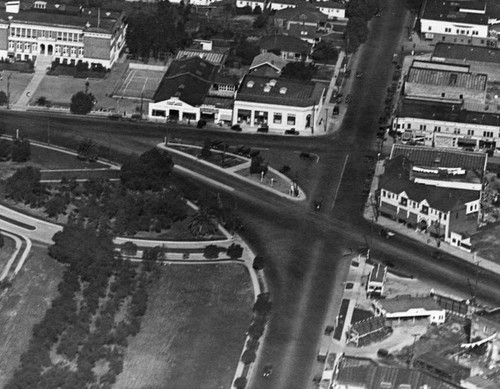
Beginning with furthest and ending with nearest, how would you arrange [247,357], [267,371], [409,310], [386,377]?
[409,310] → [247,357] → [267,371] → [386,377]

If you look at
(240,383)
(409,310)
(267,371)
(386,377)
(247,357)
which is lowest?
(240,383)

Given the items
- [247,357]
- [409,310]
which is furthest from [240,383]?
[409,310]

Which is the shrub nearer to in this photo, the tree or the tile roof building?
the tree

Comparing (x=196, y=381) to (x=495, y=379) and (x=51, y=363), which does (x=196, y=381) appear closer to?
(x=51, y=363)

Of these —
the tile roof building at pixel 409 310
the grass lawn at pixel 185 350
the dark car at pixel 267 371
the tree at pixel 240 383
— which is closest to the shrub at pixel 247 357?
the grass lawn at pixel 185 350

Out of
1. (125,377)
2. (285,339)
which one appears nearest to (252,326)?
(285,339)

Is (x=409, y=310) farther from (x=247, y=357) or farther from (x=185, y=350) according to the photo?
(x=185, y=350)

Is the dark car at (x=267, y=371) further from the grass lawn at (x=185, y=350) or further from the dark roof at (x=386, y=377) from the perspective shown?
the dark roof at (x=386, y=377)

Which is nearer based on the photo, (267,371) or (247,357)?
(267,371)
